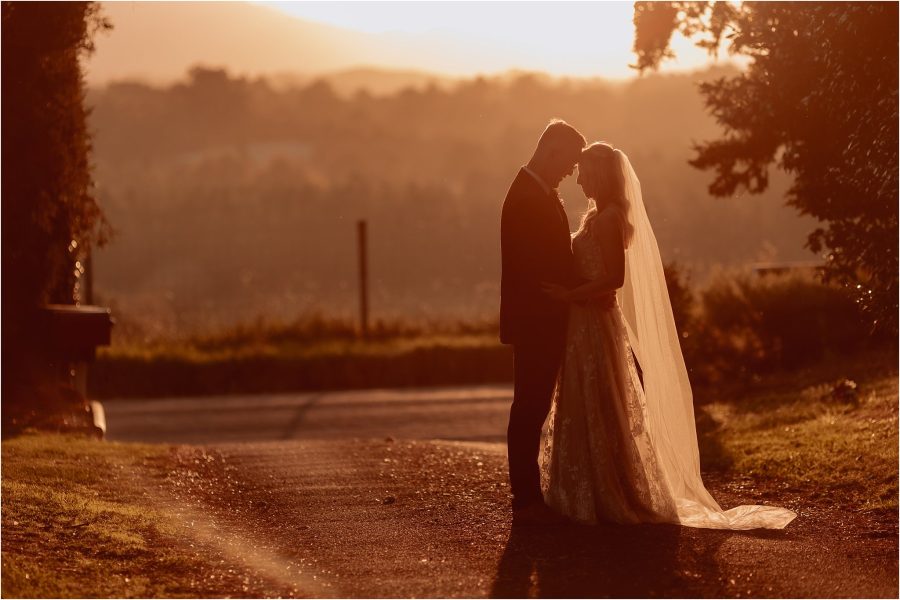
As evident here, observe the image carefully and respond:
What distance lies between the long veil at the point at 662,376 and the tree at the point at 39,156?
660 centimetres

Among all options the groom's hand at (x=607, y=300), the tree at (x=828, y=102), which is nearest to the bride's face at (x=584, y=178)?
the groom's hand at (x=607, y=300)

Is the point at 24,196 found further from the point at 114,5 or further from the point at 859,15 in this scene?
the point at 859,15

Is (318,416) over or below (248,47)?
below

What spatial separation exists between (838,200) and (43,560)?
6.66m

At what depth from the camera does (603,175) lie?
8.30 metres

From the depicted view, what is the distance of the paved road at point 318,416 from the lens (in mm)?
16438

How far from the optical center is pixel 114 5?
13.1 meters

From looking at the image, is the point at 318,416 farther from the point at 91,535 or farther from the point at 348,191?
the point at 348,191

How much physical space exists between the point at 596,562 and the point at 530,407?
1419 mm

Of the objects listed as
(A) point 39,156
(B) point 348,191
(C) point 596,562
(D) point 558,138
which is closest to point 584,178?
(D) point 558,138

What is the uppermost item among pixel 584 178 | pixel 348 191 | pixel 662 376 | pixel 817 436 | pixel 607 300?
pixel 584 178

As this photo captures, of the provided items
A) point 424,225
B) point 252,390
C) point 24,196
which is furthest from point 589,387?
point 424,225

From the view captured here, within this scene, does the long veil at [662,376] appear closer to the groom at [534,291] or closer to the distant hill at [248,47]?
the groom at [534,291]

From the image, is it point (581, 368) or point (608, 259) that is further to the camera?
point (581, 368)
